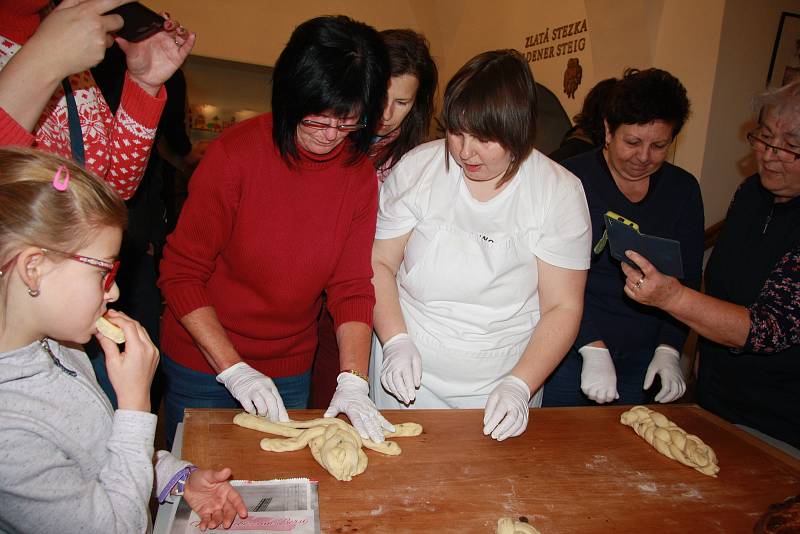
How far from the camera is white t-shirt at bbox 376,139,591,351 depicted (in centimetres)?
163

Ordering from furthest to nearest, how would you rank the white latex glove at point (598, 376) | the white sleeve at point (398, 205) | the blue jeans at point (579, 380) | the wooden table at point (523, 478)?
the blue jeans at point (579, 380) → the white latex glove at point (598, 376) → the white sleeve at point (398, 205) → the wooden table at point (523, 478)

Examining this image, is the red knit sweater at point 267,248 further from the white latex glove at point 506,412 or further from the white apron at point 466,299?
the white latex glove at point 506,412

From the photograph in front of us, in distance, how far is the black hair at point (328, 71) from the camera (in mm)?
1352

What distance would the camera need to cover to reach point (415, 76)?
5.85 ft

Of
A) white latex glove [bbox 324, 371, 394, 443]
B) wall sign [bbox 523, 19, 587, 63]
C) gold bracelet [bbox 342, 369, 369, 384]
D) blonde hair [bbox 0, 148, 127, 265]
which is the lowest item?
white latex glove [bbox 324, 371, 394, 443]

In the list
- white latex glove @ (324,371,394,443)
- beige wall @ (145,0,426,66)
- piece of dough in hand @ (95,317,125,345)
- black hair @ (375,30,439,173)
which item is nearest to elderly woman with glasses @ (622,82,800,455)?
black hair @ (375,30,439,173)

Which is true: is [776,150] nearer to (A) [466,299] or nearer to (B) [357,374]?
(A) [466,299]

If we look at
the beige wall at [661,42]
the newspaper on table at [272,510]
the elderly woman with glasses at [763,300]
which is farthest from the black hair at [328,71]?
the beige wall at [661,42]

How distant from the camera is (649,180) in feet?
6.84

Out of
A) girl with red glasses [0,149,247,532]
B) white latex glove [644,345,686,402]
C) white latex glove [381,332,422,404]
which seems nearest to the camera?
girl with red glasses [0,149,247,532]

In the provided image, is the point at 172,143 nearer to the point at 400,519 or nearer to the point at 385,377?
the point at 385,377

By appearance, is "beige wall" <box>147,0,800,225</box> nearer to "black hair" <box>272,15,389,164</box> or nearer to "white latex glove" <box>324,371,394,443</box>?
"black hair" <box>272,15,389,164</box>

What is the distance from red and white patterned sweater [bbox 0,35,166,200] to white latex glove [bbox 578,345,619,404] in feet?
4.99

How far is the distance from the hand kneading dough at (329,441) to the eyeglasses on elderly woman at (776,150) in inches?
57.3
